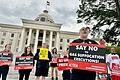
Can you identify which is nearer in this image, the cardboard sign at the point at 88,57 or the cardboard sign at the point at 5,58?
the cardboard sign at the point at 88,57

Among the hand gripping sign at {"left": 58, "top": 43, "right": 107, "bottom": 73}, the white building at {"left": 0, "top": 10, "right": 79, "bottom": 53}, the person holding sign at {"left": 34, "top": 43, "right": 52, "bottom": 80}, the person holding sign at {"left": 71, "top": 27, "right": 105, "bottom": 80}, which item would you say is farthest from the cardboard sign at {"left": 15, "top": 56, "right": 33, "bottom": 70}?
the white building at {"left": 0, "top": 10, "right": 79, "bottom": 53}

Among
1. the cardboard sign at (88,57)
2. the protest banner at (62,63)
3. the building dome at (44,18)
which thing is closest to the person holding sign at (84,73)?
the cardboard sign at (88,57)

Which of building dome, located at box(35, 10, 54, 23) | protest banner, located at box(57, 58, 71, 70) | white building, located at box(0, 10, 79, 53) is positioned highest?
building dome, located at box(35, 10, 54, 23)

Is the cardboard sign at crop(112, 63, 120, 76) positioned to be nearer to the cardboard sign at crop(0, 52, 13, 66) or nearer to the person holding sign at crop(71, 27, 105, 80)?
the person holding sign at crop(71, 27, 105, 80)

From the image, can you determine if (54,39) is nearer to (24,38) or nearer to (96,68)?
(24,38)

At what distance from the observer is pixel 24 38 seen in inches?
2781

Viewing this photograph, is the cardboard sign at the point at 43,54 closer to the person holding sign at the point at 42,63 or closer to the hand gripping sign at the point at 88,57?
the person holding sign at the point at 42,63

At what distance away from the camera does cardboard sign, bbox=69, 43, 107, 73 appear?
5270 mm

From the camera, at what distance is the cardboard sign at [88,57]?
5.27 meters

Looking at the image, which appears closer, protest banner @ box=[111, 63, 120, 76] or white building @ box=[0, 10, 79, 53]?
protest banner @ box=[111, 63, 120, 76]

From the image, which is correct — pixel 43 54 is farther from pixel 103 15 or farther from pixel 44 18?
pixel 44 18

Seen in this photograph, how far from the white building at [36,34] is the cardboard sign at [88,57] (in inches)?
2420

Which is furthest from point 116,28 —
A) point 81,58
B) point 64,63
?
point 81,58

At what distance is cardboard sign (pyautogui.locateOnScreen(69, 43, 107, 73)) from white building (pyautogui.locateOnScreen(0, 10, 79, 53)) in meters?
61.5
